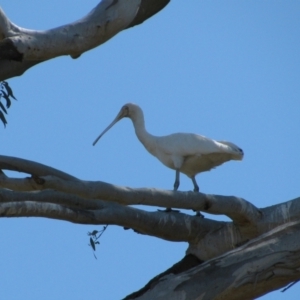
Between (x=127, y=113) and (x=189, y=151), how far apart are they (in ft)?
4.76

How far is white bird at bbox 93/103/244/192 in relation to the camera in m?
9.67

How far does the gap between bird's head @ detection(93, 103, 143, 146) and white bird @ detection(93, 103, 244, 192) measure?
0.37m

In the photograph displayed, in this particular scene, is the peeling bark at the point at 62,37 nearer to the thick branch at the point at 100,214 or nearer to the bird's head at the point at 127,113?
the thick branch at the point at 100,214

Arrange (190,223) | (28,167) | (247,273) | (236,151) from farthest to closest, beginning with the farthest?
(236,151), (190,223), (28,167), (247,273)

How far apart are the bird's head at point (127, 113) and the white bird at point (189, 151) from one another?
1.22ft

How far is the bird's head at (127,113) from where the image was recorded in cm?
1090

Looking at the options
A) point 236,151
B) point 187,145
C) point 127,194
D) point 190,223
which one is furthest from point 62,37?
point 187,145

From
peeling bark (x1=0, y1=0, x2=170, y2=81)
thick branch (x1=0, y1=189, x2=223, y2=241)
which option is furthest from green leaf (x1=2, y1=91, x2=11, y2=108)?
thick branch (x1=0, y1=189, x2=223, y2=241)

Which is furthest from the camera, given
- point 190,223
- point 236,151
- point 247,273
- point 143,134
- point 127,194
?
point 143,134

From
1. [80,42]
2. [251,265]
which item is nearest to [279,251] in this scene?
[251,265]

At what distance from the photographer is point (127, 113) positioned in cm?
1104

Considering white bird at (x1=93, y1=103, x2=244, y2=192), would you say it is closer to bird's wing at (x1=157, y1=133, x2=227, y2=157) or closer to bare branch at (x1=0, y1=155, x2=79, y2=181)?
bird's wing at (x1=157, y1=133, x2=227, y2=157)

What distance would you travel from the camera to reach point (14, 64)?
633cm

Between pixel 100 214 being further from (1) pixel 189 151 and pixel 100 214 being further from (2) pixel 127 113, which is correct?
(2) pixel 127 113
